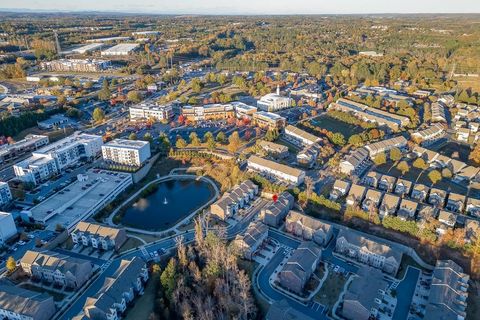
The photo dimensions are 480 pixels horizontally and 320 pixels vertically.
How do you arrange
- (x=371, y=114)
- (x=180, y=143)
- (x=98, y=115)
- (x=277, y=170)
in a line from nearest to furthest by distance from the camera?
(x=277, y=170), (x=180, y=143), (x=371, y=114), (x=98, y=115)

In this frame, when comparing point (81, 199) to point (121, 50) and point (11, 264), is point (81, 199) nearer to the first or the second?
point (11, 264)

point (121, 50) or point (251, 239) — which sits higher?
point (121, 50)

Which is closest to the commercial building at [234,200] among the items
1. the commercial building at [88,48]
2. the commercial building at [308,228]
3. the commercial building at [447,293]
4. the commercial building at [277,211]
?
the commercial building at [277,211]

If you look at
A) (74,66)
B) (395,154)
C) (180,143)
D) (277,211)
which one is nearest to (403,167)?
(395,154)

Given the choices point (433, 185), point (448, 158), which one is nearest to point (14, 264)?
point (433, 185)

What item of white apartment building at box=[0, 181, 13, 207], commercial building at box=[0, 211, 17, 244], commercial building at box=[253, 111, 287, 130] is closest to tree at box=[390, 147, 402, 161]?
commercial building at box=[253, 111, 287, 130]

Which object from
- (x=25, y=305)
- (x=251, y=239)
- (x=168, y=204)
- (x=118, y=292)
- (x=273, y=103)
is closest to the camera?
(x=25, y=305)
